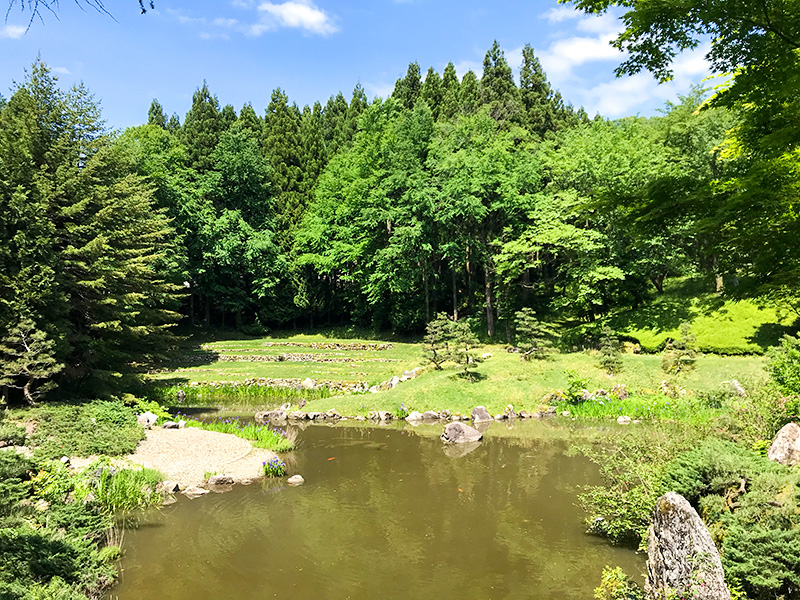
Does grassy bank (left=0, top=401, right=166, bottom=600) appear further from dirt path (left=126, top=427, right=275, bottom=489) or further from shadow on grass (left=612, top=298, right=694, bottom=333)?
shadow on grass (left=612, top=298, right=694, bottom=333)

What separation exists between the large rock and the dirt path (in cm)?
947

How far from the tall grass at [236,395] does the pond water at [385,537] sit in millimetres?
8707

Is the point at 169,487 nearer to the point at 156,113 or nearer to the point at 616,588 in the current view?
the point at 616,588

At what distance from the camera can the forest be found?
7.32m

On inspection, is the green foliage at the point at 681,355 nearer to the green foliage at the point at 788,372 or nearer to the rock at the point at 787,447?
the green foliage at the point at 788,372

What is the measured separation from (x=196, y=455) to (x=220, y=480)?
1914 mm

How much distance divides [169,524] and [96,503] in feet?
4.74

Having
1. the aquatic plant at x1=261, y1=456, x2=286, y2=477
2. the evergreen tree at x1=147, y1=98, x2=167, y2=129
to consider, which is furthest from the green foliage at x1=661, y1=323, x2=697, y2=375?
the evergreen tree at x1=147, y1=98, x2=167, y2=129

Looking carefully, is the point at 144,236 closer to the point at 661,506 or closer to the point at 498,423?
the point at 498,423

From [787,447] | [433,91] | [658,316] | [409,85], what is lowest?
[787,447]

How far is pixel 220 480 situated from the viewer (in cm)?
1227

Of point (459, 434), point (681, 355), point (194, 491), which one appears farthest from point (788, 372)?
point (194, 491)

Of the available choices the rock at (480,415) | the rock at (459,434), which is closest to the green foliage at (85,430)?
the rock at (459,434)

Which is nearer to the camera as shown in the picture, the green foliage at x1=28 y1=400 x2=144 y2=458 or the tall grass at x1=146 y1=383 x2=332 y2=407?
the green foliage at x1=28 y1=400 x2=144 y2=458
